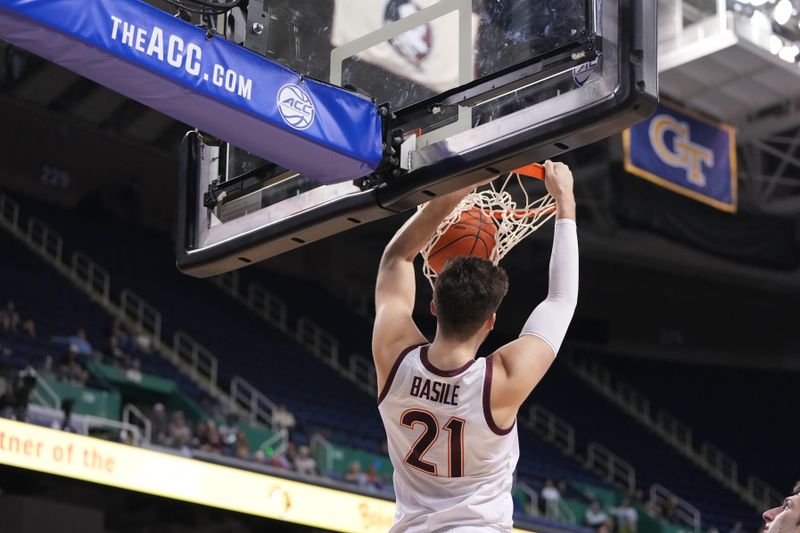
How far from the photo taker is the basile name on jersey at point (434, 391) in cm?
289

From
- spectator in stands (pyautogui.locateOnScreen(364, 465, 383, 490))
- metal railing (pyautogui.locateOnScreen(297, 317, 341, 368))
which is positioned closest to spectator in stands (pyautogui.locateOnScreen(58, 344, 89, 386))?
spectator in stands (pyautogui.locateOnScreen(364, 465, 383, 490))

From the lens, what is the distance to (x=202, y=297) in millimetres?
20062

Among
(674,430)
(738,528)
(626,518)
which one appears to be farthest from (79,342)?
(674,430)

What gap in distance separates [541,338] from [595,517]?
530 inches

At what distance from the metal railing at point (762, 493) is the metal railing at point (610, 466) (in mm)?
2588

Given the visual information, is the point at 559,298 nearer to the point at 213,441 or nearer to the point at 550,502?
the point at 213,441

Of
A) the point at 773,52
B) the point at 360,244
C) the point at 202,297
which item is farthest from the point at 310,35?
the point at 360,244

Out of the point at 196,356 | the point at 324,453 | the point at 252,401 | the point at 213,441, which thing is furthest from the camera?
the point at 196,356

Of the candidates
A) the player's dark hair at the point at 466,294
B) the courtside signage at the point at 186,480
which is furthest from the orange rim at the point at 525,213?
the courtside signage at the point at 186,480

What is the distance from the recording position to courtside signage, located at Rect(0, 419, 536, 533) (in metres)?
10.3

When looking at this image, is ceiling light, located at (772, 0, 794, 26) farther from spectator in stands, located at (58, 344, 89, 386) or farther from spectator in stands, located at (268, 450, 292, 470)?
spectator in stands, located at (58, 344, 89, 386)

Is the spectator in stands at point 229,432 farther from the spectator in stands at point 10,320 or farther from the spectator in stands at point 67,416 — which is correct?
the spectator in stands at point 10,320

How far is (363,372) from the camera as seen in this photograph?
66.1ft

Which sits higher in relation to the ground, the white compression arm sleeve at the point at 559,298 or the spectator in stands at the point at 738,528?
the spectator in stands at the point at 738,528
